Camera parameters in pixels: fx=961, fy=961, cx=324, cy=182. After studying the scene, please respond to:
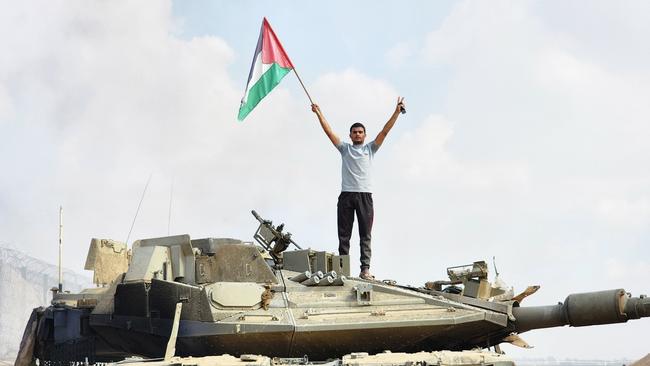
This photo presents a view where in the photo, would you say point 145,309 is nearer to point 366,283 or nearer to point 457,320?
point 366,283

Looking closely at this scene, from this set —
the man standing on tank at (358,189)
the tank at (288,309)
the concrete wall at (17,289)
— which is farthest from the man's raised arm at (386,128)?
the concrete wall at (17,289)

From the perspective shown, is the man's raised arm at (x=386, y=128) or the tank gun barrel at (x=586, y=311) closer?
the tank gun barrel at (x=586, y=311)

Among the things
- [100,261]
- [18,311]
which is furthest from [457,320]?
[18,311]

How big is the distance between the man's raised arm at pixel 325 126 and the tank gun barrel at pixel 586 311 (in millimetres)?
4488

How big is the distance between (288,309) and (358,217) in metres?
2.98

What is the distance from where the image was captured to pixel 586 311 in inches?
577

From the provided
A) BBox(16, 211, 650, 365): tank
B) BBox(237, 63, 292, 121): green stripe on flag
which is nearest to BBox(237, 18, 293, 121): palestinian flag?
BBox(237, 63, 292, 121): green stripe on flag

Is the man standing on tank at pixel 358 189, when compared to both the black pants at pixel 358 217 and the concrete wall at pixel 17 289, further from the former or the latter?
the concrete wall at pixel 17 289

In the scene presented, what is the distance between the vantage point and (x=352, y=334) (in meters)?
14.3

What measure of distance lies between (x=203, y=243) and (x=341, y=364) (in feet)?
12.8

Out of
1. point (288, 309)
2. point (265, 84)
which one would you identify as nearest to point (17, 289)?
point (265, 84)

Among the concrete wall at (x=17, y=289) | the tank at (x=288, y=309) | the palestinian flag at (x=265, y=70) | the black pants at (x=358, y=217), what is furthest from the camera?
the concrete wall at (x=17, y=289)

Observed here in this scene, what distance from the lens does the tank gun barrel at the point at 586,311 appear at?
1443 cm

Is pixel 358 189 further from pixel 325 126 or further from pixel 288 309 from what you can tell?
pixel 288 309
